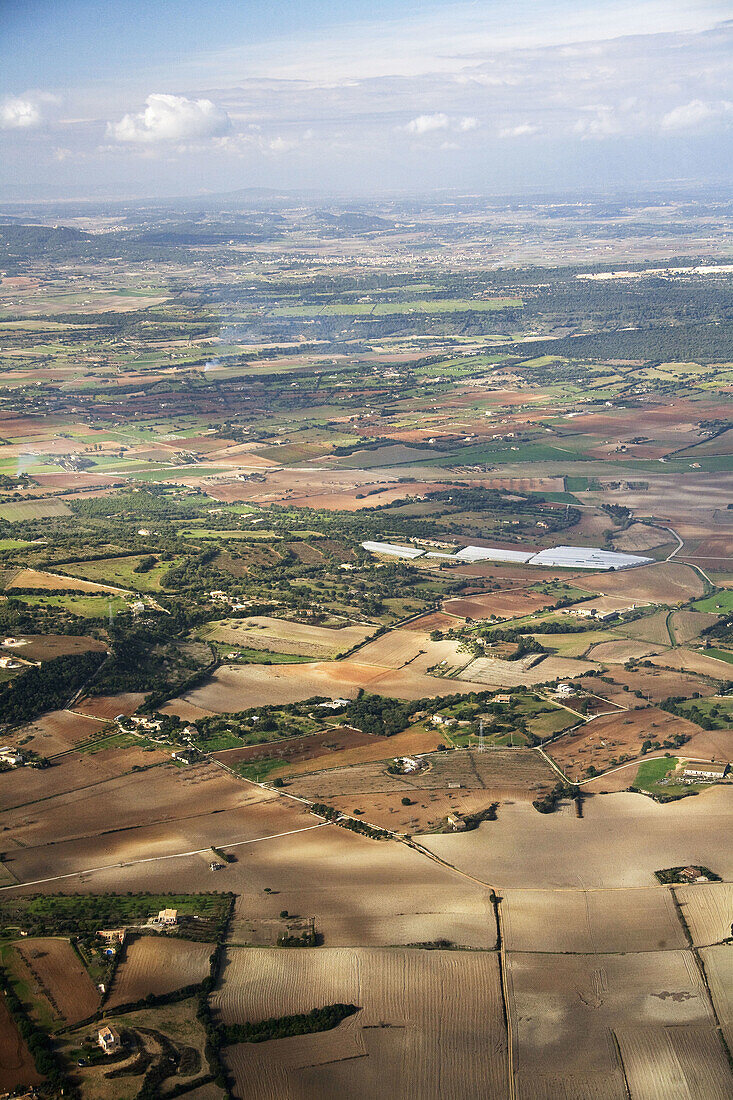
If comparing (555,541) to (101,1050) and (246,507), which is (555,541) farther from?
(101,1050)

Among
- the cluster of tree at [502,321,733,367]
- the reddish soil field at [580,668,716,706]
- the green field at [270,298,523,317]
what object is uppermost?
the green field at [270,298,523,317]

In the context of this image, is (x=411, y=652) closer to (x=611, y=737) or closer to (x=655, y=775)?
(x=611, y=737)

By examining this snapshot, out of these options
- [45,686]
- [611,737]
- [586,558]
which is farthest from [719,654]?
[45,686]

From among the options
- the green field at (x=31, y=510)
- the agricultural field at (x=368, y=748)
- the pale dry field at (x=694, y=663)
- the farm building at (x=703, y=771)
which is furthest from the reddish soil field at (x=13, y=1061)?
the green field at (x=31, y=510)

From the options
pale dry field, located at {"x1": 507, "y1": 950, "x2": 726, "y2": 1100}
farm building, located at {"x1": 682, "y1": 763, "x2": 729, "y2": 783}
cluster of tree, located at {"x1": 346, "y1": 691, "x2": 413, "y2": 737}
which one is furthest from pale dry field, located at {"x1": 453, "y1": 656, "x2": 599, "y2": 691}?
pale dry field, located at {"x1": 507, "y1": 950, "x2": 726, "y2": 1100}

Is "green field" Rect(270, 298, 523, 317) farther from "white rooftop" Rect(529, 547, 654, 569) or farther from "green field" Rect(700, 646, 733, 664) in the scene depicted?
"green field" Rect(700, 646, 733, 664)
